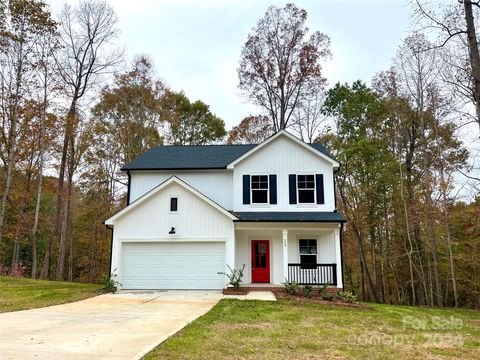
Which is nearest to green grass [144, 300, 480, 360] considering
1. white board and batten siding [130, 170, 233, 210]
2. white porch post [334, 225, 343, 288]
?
white porch post [334, 225, 343, 288]

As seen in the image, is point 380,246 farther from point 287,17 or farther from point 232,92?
point 287,17

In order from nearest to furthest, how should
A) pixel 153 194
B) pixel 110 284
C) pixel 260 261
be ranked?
1. pixel 110 284
2. pixel 153 194
3. pixel 260 261

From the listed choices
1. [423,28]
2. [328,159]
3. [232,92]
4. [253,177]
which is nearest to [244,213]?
[253,177]

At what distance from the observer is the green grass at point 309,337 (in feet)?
19.1

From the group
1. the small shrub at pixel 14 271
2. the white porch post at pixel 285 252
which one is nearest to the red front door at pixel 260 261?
the white porch post at pixel 285 252

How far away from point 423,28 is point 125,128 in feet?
67.5

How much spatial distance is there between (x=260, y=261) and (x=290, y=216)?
2417 mm

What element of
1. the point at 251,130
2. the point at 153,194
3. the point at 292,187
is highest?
the point at 251,130

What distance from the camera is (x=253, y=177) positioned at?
667 inches

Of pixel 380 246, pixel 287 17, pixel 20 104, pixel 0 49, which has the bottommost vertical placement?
pixel 380 246

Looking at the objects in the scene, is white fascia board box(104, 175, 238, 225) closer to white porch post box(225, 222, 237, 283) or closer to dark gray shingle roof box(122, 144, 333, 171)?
white porch post box(225, 222, 237, 283)

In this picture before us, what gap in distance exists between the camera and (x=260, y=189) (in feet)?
55.2

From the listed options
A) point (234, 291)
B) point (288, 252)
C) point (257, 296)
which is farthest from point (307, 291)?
point (234, 291)

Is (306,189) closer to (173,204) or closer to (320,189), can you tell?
(320,189)
